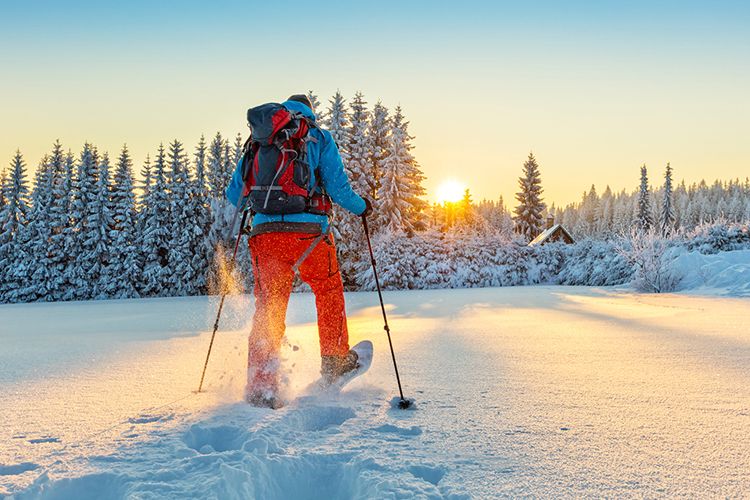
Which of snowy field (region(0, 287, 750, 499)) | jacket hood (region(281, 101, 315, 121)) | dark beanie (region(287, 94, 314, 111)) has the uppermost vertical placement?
dark beanie (region(287, 94, 314, 111))

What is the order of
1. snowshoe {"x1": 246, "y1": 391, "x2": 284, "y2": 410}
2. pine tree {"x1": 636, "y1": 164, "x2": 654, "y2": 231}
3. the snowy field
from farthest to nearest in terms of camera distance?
pine tree {"x1": 636, "y1": 164, "x2": 654, "y2": 231}
snowshoe {"x1": 246, "y1": 391, "x2": 284, "y2": 410}
the snowy field

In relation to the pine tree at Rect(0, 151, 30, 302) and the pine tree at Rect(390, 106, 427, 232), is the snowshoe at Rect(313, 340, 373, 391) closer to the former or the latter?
the pine tree at Rect(390, 106, 427, 232)

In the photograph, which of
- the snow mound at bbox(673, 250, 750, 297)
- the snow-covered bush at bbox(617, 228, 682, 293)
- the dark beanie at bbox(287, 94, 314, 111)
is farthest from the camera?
the snow-covered bush at bbox(617, 228, 682, 293)

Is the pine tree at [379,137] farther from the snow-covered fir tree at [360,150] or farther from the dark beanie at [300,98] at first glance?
the dark beanie at [300,98]

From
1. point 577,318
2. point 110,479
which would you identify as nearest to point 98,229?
point 577,318

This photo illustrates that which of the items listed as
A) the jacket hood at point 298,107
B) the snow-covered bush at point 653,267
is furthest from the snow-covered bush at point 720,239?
the jacket hood at point 298,107

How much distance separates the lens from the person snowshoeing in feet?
9.18

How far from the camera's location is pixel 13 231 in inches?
1145

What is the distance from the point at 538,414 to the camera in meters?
2.26

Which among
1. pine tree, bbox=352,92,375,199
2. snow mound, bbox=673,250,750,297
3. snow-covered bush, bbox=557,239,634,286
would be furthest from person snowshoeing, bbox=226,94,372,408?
pine tree, bbox=352,92,375,199

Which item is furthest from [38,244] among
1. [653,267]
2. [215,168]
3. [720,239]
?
[720,239]

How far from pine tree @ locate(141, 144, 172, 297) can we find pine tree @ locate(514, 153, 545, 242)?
29385mm

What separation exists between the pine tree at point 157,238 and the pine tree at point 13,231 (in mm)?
7465

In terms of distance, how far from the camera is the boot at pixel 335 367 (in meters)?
2.85
